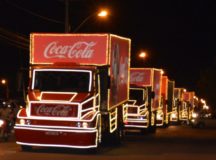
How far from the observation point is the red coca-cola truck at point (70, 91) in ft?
71.1

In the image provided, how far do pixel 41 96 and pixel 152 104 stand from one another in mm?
17930

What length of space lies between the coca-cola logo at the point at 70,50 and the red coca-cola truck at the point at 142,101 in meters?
10.9

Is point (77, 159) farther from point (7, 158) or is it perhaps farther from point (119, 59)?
point (119, 59)

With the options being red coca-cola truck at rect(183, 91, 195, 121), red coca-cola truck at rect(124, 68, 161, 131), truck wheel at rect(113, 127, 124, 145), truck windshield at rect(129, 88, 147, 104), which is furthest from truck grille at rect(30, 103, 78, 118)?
red coca-cola truck at rect(183, 91, 195, 121)

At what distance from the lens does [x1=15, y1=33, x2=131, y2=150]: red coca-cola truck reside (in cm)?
2167

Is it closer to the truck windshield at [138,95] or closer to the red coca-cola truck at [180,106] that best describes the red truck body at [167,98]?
the red coca-cola truck at [180,106]

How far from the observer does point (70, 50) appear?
24188 mm

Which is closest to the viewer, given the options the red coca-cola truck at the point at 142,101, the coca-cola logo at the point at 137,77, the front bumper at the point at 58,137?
the front bumper at the point at 58,137

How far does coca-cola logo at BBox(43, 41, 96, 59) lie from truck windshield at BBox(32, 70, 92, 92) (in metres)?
0.98

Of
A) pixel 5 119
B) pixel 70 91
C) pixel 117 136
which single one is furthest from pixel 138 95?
pixel 70 91

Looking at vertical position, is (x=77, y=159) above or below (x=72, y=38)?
below

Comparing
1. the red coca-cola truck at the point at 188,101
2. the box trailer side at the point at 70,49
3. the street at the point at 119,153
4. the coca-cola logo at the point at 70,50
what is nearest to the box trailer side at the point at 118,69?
the box trailer side at the point at 70,49

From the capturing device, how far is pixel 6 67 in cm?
9719

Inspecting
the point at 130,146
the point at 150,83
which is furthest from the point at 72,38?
the point at 150,83
